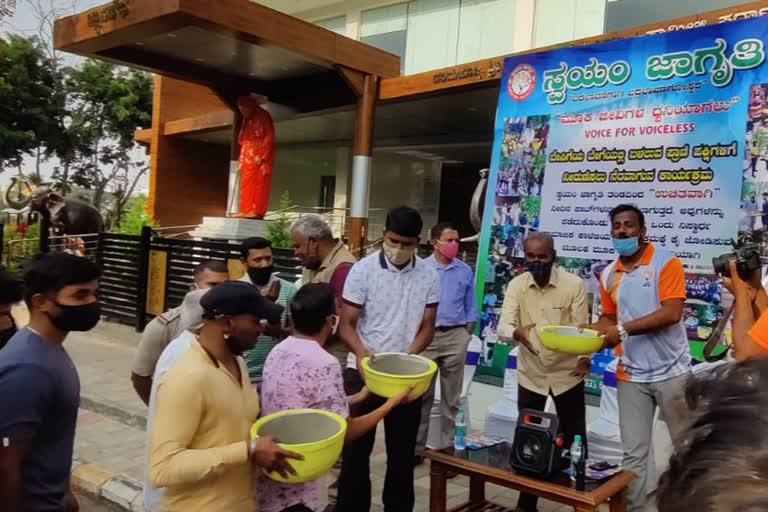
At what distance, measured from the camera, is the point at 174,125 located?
15984mm

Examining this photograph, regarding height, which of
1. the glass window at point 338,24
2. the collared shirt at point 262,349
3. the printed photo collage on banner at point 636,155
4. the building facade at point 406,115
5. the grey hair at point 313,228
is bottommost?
the collared shirt at point 262,349

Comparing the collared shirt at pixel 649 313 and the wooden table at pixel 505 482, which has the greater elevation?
the collared shirt at pixel 649 313

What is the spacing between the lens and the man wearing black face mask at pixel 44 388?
1786 millimetres

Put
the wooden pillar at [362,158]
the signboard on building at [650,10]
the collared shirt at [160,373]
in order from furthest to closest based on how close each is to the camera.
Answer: the wooden pillar at [362,158] < the signboard on building at [650,10] < the collared shirt at [160,373]

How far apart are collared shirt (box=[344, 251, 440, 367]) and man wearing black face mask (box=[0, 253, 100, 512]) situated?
1419 mm

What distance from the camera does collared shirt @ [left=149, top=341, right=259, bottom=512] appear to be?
1861 mm

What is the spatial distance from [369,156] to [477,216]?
3116 mm

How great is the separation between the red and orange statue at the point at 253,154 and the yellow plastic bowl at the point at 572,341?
367 inches

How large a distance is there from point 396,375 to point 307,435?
1.82ft

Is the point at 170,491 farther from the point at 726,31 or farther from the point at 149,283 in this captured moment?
the point at 149,283

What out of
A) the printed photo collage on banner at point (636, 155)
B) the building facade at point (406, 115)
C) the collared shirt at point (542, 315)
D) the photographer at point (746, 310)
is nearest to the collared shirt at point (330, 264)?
the collared shirt at point (542, 315)

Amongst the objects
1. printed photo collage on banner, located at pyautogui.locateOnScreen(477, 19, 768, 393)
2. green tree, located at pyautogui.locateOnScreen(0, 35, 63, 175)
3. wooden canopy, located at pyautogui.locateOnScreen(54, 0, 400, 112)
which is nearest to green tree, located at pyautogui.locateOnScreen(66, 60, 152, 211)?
green tree, located at pyautogui.locateOnScreen(0, 35, 63, 175)

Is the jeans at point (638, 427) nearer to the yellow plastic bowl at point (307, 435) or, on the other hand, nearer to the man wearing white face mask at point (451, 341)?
the man wearing white face mask at point (451, 341)

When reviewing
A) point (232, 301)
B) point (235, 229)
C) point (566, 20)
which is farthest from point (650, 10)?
point (232, 301)
